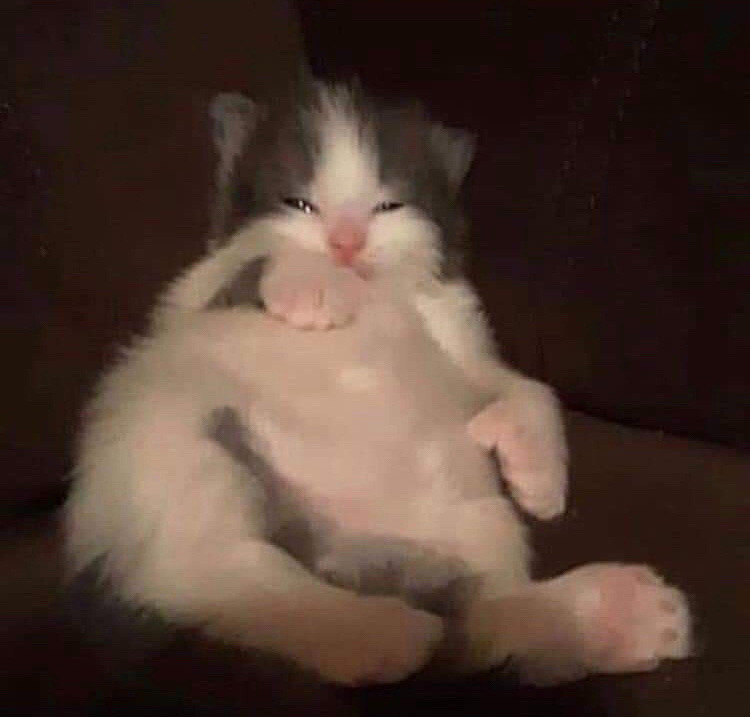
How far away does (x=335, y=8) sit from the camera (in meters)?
1.52

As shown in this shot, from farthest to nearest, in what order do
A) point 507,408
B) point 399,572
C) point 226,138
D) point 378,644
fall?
point 226,138
point 507,408
point 399,572
point 378,644

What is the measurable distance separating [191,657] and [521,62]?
0.64 meters

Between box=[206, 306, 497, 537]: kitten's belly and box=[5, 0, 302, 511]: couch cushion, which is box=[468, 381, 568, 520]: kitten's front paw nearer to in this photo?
box=[206, 306, 497, 537]: kitten's belly

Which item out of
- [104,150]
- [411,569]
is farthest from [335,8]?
[411,569]

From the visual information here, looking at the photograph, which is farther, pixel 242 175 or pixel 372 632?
pixel 242 175

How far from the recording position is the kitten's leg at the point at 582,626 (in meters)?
1.03

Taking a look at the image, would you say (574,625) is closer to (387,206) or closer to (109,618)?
(109,618)

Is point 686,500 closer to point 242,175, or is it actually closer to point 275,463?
point 275,463

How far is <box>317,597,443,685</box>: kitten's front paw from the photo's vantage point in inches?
38.2

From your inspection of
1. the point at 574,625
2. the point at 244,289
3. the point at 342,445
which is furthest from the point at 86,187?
the point at 574,625

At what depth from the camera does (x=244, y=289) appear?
1.28 m

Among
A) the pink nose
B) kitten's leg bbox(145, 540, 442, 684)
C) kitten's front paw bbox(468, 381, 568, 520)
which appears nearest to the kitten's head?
the pink nose

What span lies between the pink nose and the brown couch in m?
0.13

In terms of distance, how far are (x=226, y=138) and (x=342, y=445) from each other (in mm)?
297
